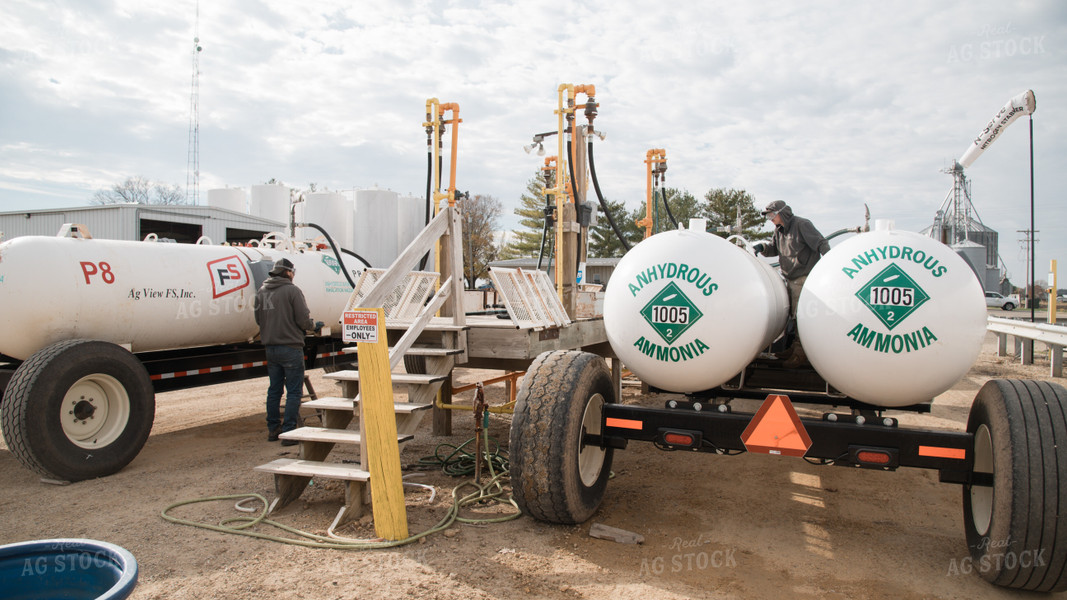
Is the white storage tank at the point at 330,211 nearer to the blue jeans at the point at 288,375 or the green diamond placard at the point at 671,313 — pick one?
the blue jeans at the point at 288,375

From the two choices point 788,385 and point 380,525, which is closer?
point 380,525

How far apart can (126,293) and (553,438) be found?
4.77 meters

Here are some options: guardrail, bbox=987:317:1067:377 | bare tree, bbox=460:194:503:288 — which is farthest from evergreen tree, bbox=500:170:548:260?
guardrail, bbox=987:317:1067:377

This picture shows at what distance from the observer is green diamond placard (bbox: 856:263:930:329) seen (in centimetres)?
356

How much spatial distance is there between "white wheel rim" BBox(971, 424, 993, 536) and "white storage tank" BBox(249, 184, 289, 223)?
39.6 metres

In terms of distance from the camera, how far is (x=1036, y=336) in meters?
11.4

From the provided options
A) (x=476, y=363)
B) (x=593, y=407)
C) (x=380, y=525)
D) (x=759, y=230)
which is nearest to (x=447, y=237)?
(x=476, y=363)

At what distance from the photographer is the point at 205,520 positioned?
4.66 meters

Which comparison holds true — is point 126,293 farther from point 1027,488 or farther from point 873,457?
point 1027,488

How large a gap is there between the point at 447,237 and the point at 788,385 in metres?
3.17

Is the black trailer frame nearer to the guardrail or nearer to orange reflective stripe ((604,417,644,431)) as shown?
orange reflective stripe ((604,417,644,431))

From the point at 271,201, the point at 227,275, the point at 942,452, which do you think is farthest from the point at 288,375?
the point at 271,201

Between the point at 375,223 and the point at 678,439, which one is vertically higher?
the point at 375,223

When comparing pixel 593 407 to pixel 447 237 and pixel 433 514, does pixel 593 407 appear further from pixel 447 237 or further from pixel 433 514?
pixel 447 237
